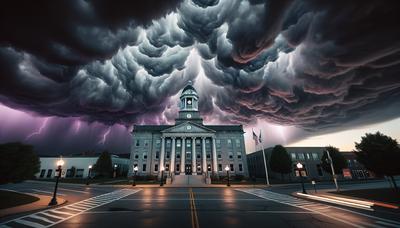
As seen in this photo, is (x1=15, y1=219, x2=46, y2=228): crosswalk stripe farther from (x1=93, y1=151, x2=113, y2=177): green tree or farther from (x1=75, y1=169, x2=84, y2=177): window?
(x1=75, y1=169, x2=84, y2=177): window

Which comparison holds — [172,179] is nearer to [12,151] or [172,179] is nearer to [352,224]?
[12,151]

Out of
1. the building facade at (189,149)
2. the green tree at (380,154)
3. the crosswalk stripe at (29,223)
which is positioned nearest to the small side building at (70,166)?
the building facade at (189,149)

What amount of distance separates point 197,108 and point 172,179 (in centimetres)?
3501

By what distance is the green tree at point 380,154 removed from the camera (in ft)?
69.8

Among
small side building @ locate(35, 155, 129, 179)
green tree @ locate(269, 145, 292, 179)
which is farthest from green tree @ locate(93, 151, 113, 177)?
green tree @ locate(269, 145, 292, 179)

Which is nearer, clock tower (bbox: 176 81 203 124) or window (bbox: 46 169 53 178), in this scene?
window (bbox: 46 169 53 178)

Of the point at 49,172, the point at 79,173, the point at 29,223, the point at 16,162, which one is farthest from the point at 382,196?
the point at 49,172

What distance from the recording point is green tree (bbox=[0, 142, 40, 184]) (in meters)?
16.2

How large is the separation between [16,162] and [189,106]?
60.0m

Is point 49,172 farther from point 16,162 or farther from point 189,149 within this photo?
point 16,162

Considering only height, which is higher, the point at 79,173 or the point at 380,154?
the point at 380,154

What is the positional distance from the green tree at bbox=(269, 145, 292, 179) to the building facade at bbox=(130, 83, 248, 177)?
38.2 ft

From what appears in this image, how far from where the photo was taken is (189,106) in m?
74.9

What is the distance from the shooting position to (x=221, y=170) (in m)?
62.2
